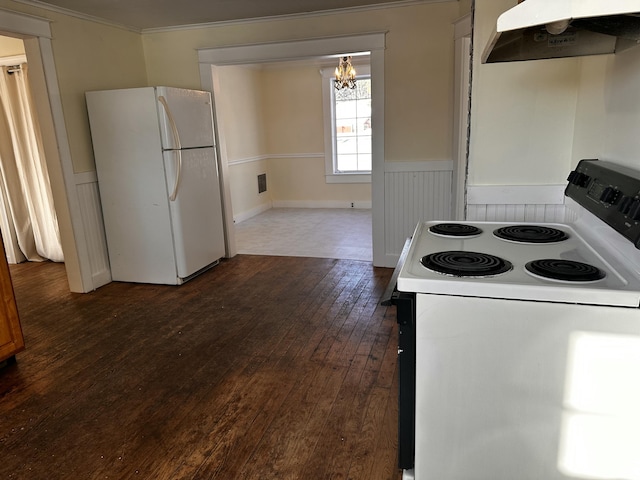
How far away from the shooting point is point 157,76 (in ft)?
14.5

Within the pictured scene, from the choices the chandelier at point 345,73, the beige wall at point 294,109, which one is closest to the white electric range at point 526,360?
the chandelier at point 345,73

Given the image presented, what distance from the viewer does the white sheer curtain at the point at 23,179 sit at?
13.9 ft

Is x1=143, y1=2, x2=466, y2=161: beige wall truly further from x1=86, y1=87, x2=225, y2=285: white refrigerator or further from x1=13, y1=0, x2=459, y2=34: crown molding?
x1=86, y1=87, x2=225, y2=285: white refrigerator

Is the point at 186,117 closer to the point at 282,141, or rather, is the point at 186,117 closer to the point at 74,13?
the point at 74,13

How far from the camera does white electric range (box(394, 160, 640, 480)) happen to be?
108 cm

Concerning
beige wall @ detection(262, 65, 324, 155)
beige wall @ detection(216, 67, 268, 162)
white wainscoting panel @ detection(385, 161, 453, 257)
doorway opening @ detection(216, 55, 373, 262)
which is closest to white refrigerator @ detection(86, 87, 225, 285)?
white wainscoting panel @ detection(385, 161, 453, 257)

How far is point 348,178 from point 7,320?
5.36m

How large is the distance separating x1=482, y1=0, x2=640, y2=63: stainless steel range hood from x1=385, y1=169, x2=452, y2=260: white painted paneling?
7.67 feet

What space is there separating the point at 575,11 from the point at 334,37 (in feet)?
10.5

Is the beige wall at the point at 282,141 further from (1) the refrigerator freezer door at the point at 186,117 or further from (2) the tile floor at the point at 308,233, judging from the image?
(1) the refrigerator freezer door at the point at 186,117

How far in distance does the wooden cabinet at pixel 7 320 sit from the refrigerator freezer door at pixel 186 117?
60.2 inches

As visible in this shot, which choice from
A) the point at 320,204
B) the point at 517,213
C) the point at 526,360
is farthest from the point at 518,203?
the point at 320,204

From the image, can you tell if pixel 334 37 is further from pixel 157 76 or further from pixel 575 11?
pixel 575 11

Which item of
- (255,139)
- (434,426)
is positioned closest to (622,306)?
(434,426)
